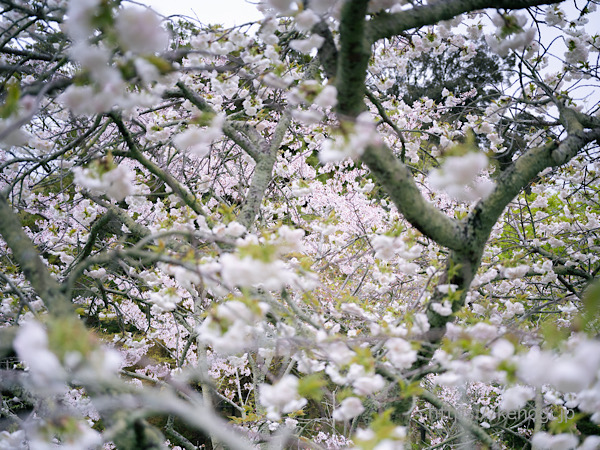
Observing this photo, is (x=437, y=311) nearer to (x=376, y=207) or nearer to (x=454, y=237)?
(x=454, y=237)

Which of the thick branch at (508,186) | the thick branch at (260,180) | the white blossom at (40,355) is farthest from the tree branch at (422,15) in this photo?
the white blossom at (40,355)

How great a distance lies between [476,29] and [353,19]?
228 cm

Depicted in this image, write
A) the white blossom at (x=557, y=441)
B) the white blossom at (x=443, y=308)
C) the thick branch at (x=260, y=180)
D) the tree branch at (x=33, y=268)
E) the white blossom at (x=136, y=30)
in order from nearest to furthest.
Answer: the white blossom at (x=136, y=30), the white blossom at (x=557, y=441), the tree branch at (x=33, y=268), the white blossom at (x=443, y=308), the thick branch at (x=260, y=180)

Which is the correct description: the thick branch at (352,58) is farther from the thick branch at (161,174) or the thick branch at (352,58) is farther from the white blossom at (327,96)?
the thick branch at (161,174)

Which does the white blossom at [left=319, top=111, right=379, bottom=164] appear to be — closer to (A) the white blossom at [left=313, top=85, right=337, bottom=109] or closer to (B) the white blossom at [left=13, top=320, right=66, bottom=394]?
(A) the white blossom at [left=313, top=85, right=337, bottom=109]

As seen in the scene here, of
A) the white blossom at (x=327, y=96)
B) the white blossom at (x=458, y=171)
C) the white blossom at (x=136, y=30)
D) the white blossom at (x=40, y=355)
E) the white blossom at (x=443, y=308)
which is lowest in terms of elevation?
the white blossom at (x=40, y=355)

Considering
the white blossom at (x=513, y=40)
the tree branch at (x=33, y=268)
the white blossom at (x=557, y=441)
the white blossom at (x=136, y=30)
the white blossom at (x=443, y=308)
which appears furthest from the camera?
the white blossom at (x=513, y=40)

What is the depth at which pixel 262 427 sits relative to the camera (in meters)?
3.87

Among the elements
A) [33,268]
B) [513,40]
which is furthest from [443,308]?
[33,268]

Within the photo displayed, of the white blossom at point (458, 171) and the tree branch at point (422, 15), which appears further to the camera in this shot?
the tree branch at point (422, 15)

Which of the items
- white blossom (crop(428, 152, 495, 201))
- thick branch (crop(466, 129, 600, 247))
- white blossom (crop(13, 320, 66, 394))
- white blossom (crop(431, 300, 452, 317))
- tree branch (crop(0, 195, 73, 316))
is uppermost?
thick branch (crop(466, 129, 600, 247))

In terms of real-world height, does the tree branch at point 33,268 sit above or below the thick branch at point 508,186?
below

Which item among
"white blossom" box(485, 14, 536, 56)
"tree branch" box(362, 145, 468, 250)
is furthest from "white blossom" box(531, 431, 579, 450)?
"white blossom" box(485, 14, 536, 56)

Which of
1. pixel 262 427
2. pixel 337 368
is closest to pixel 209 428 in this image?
pixel 337 368
